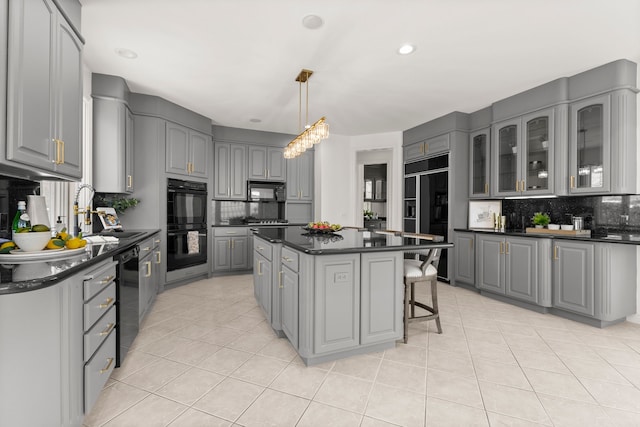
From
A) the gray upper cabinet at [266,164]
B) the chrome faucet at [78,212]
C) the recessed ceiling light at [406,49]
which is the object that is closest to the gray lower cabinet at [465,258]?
the recessed ceiling light at [406,49]

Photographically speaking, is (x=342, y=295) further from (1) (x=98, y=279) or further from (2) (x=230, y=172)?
(2) (x=230, y=172)

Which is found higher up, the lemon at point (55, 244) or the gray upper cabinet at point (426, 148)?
the gray upper cabinet at point (426, 148)

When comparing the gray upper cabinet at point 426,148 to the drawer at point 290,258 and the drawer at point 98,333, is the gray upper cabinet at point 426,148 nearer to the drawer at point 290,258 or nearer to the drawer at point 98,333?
the drawer at point 290,258

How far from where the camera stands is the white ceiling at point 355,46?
2232 mm

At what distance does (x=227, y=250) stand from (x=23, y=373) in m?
3.94


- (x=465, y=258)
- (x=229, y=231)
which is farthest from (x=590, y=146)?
(x=229, y=231)

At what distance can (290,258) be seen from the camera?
7.72 ft

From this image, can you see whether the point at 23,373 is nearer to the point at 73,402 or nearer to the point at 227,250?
the point at 73,402

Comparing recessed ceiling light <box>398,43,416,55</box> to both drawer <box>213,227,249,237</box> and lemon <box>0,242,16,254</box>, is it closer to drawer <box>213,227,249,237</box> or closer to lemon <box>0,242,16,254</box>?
lemon <box>0,242,16,254</box>

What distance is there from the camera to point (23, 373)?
1.18 meters

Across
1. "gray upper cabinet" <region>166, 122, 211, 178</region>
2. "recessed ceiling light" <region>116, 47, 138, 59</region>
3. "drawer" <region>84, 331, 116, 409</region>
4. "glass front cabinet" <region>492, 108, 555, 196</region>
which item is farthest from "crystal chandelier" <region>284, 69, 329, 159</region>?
"glass front cabinet" <region>492, 108, 555, 196</region>

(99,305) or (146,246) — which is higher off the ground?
(146,246)

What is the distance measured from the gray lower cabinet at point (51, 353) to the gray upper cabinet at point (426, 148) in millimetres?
4581

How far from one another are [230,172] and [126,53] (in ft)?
8.43
